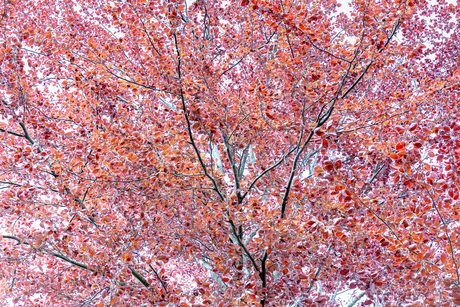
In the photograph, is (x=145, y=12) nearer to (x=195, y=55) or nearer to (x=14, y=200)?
(x=195, y=55)

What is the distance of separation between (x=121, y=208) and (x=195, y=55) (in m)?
2.77

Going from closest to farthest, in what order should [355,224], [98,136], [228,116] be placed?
[355,224]
[98,136]
[228,116]

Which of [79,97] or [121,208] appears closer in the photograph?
[121,208]

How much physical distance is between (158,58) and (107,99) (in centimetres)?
148

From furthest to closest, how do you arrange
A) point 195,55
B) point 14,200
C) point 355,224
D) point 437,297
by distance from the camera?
point 195,55 → point 14,200 → point 355,224 → point 437,297

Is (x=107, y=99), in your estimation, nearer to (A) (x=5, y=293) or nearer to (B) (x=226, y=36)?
(B) (x=226, y=36)

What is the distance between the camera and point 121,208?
4.80 m

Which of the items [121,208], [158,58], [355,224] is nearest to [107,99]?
[158,58]

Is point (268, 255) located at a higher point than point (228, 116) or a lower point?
lower

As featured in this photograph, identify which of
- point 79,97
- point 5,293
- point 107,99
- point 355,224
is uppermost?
point 79,97

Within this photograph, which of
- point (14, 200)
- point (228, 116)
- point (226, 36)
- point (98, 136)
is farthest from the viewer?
point (226, 36)

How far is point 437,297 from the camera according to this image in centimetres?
208

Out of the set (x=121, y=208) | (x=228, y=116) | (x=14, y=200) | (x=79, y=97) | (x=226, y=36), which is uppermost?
(x=226, y=36)

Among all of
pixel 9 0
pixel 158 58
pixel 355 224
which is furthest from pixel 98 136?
pixel 355 224
